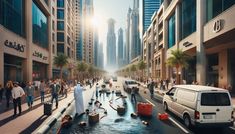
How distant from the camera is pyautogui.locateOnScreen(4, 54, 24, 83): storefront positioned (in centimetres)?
3738

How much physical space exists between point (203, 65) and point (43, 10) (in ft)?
115

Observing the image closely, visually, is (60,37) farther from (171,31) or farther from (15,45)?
(15,45)

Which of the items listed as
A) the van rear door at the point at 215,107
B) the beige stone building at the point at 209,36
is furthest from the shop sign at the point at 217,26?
the van rear door at the point at 215,107

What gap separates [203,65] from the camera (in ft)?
127

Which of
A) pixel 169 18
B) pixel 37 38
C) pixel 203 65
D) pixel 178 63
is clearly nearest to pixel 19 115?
pixel 203 65

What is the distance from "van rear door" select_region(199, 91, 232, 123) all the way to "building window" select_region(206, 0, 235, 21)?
62.3 ft

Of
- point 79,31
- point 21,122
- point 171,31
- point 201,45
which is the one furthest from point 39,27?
point 79,31

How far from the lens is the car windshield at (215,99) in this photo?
13.2 metres

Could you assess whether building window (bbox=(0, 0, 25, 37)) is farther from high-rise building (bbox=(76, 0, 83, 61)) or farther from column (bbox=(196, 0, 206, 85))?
high-rise building (bbox=(76, 0, 83, 61))

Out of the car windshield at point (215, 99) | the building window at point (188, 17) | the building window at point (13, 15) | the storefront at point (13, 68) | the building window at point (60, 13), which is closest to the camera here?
the car windshield at point (215, 99)

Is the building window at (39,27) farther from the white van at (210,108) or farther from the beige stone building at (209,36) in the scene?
the white van at (210,108)

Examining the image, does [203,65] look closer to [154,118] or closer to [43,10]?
[154,118]

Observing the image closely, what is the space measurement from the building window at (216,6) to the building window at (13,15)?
25.2 meters

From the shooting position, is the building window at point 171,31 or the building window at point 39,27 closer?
Answer: the building window at point 39,27
